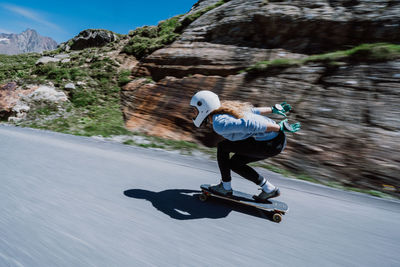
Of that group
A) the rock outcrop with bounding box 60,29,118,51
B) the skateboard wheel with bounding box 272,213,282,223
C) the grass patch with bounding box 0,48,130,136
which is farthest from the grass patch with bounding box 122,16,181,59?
the skateboard wheel with bounding box 272,213,282,223

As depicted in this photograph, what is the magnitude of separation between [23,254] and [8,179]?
1.97 m

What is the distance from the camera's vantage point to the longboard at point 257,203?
2596 millimetres

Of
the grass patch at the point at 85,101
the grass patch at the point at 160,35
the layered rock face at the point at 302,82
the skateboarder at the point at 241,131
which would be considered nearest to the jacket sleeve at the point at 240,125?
the skateboarder at the point at 241,131

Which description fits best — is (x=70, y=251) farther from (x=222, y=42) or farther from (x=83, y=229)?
(x=222, y=42)

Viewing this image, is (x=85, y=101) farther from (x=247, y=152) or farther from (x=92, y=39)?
(x=92, y=39)

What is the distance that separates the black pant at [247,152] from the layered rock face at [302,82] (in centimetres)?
215

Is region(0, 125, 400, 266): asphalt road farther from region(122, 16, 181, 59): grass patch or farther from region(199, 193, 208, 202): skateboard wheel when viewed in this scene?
region(122, 16, 181, 59): grass patch

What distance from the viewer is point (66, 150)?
504cm

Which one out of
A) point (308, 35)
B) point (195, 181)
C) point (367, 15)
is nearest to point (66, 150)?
point (195, 181)

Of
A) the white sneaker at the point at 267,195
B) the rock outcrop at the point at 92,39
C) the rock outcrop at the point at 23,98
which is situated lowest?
the white sneaker at the point at 267,195

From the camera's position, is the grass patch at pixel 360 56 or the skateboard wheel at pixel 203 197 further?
the grass patch at pixel 360 56

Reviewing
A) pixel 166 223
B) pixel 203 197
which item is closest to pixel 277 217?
pixel 203 197

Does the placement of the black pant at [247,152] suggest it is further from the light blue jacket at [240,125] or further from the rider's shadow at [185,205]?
the rider's shadow at [185,205]

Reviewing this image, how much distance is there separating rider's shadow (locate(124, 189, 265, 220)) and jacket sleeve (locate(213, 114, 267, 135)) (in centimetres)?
105
